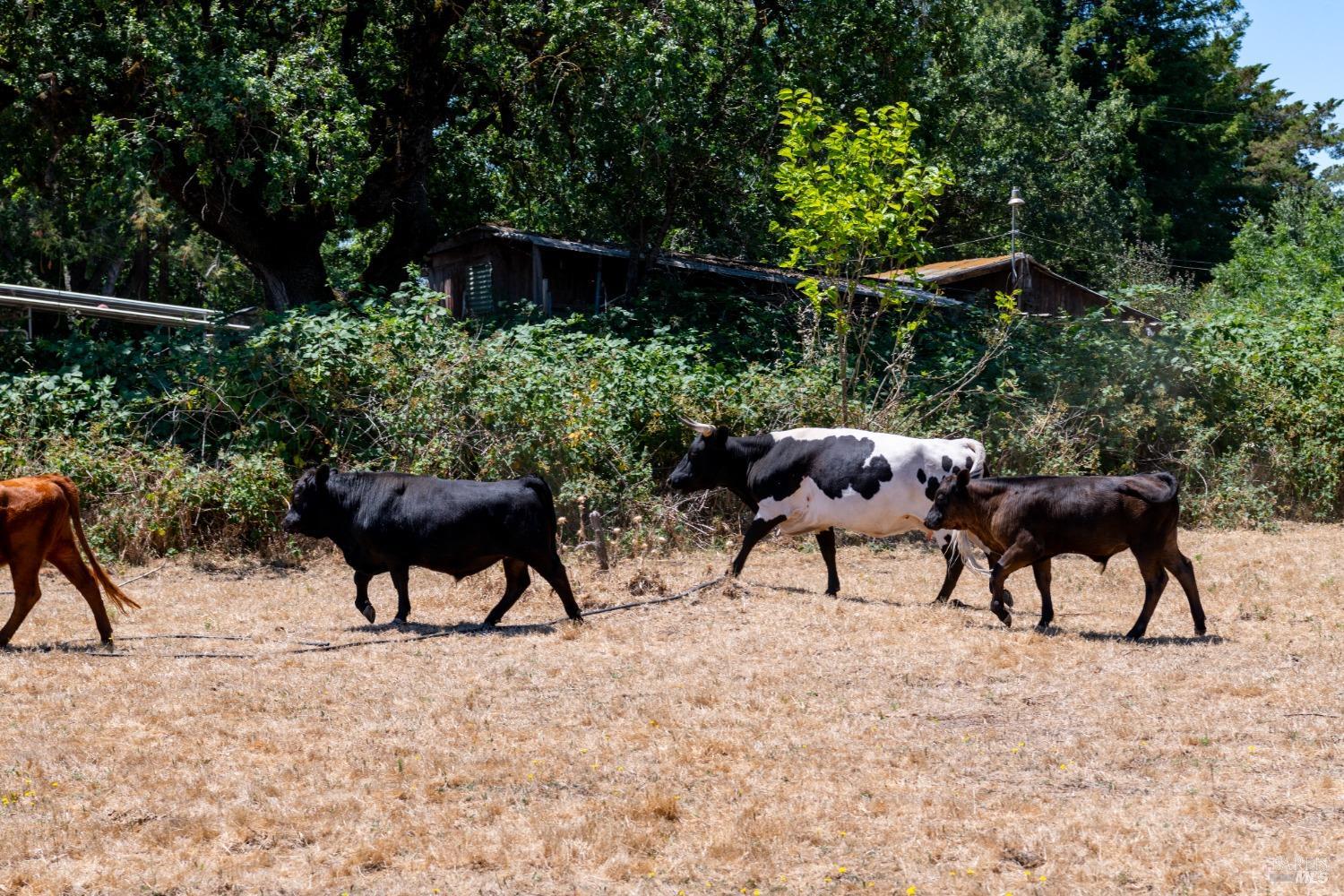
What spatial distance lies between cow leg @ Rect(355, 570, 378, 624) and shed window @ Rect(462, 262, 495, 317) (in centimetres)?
1253

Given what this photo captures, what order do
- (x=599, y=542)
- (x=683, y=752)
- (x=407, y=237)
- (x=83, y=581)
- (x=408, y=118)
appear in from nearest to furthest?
(x=683, y=752) → (x=83, y=581) → (x=599, y=542) → (x=408, y=118) → (x=407, y=237)

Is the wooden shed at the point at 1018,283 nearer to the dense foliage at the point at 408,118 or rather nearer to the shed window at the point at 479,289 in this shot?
the dense foliage at the point at 408,118

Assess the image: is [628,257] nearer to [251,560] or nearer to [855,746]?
[251,560]

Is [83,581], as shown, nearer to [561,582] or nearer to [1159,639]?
[561,582]

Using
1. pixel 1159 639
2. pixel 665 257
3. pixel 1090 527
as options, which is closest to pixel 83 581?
pixel 1090 527

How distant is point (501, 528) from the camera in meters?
11.0

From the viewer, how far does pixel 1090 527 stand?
10.5 meters

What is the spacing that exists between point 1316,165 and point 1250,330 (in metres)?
41.2

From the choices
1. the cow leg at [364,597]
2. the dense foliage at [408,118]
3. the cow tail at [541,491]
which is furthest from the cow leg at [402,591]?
the dense foliage at [408,118]

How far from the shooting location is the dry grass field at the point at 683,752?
233 inches

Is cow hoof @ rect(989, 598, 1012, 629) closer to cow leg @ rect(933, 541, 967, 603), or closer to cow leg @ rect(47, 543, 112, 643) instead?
cow leg @ rect(933, 541, 967, 603)

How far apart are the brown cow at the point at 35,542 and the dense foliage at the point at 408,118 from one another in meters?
8.74

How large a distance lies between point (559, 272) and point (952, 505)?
44.4 feet

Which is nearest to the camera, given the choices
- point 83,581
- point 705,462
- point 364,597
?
point 83,581
